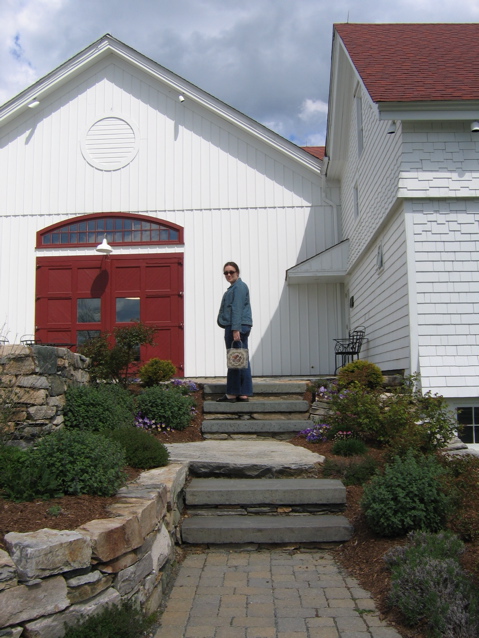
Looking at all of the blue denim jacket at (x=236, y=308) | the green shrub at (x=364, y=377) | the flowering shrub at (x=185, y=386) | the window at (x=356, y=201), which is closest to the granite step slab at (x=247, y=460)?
the green shrub at (x=364, y=377)

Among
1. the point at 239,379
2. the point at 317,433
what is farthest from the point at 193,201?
the point at 317,433

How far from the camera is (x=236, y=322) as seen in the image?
7520 mm

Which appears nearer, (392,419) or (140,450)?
(140,450)

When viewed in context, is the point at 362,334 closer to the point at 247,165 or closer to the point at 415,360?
the point at 415,360

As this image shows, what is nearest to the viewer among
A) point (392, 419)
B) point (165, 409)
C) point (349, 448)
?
point (349, 448)

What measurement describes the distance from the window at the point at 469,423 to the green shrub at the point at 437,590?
148 inches

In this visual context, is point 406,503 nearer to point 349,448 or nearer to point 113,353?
point 349,448

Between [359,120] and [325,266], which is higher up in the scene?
[359,120]

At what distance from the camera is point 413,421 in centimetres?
607

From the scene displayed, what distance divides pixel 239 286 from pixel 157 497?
3959mm

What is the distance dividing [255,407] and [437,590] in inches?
175

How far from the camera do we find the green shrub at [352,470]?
529 cm

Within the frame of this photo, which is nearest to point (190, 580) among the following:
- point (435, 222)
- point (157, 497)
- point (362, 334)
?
point (157, 497)

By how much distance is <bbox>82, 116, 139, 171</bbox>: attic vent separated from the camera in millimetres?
12094
